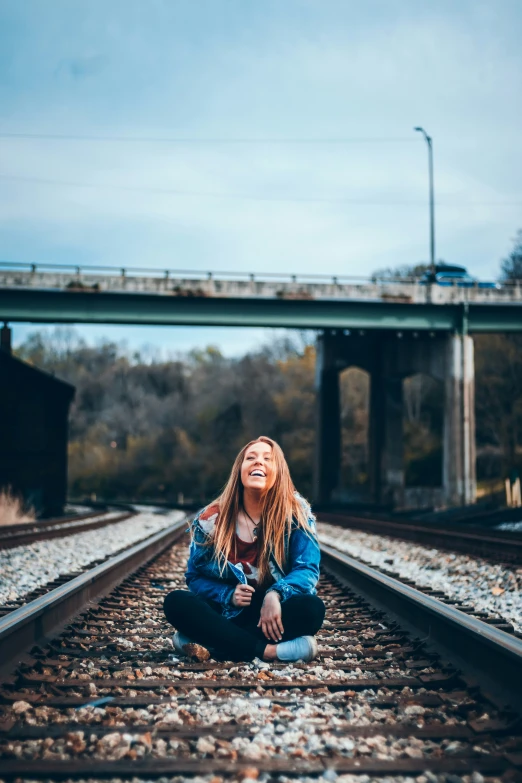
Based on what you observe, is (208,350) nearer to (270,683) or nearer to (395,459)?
(395,459)

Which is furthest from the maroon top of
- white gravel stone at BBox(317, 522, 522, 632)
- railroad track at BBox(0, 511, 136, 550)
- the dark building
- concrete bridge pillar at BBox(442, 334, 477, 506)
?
concrete bridge pillar at BBox(442, 334, 477, 506)

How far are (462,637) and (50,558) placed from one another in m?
7.85

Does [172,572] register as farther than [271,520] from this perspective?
Yes

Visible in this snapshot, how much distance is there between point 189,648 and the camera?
4.33m

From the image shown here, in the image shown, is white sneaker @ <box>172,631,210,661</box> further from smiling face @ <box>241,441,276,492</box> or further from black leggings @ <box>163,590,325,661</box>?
smiling face @ <box>241,441,276,492</box>

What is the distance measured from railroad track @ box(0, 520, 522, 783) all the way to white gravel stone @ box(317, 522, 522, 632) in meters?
1.51

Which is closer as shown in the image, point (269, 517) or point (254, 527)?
point (269, 517)

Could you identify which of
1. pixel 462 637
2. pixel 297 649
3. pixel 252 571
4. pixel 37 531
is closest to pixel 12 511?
pixel 37 531

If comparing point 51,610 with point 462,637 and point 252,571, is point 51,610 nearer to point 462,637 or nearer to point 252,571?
point 252,571

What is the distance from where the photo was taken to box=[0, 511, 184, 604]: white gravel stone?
7945 mm

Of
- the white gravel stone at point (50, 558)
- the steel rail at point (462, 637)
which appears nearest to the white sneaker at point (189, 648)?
the steel rail at point (462, 637)

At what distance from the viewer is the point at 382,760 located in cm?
277

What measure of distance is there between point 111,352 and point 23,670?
310 ft

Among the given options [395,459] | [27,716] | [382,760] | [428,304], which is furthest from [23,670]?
[395,459]
